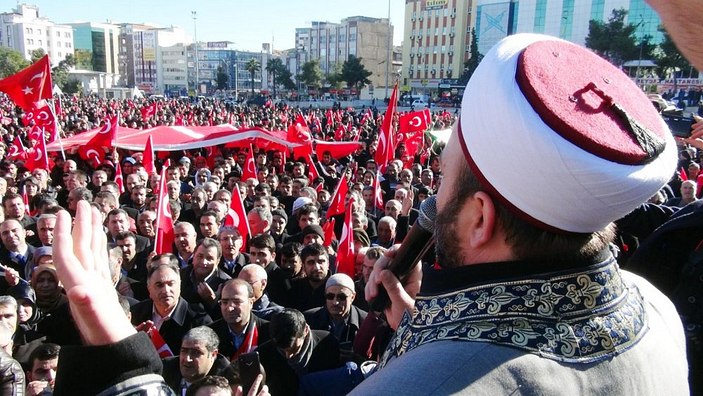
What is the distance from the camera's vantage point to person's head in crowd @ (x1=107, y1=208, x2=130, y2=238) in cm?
623

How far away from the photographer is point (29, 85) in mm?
10281

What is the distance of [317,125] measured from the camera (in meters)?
22.7

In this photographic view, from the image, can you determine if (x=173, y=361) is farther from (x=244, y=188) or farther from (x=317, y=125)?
(x=317, y=125)

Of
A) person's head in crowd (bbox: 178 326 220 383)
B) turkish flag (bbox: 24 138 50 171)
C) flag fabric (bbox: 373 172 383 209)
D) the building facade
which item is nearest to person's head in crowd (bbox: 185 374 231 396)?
person's head in crowd (bbox: 178 326 220 383)

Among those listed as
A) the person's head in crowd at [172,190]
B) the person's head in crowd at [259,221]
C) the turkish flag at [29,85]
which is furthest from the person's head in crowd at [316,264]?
the turkish flag at [29,85]

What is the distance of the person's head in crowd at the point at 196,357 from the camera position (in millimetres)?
3488

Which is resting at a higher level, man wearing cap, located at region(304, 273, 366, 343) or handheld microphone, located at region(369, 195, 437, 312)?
handheld microphone, located at region(369, 195, 437, 312)

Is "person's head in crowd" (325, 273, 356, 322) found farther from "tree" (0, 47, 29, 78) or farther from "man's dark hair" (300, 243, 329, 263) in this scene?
"tree" (0, 47, 29, 78)

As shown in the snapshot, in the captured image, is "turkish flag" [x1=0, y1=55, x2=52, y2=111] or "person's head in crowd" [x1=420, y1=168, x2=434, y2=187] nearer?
"turkish flag" [x1=0, y1=55, x2=52, y2=111]

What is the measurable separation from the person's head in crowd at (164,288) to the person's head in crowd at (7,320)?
957 millimetres

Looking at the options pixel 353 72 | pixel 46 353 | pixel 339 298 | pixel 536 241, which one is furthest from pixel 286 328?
pixel 353 72

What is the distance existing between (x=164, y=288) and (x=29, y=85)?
777 cm

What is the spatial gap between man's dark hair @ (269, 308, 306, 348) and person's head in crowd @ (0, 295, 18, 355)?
157cm

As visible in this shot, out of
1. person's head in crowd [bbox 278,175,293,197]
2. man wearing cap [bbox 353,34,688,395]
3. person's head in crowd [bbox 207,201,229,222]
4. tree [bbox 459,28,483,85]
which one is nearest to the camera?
man wearing cap [bbox 353,34,688,395]
